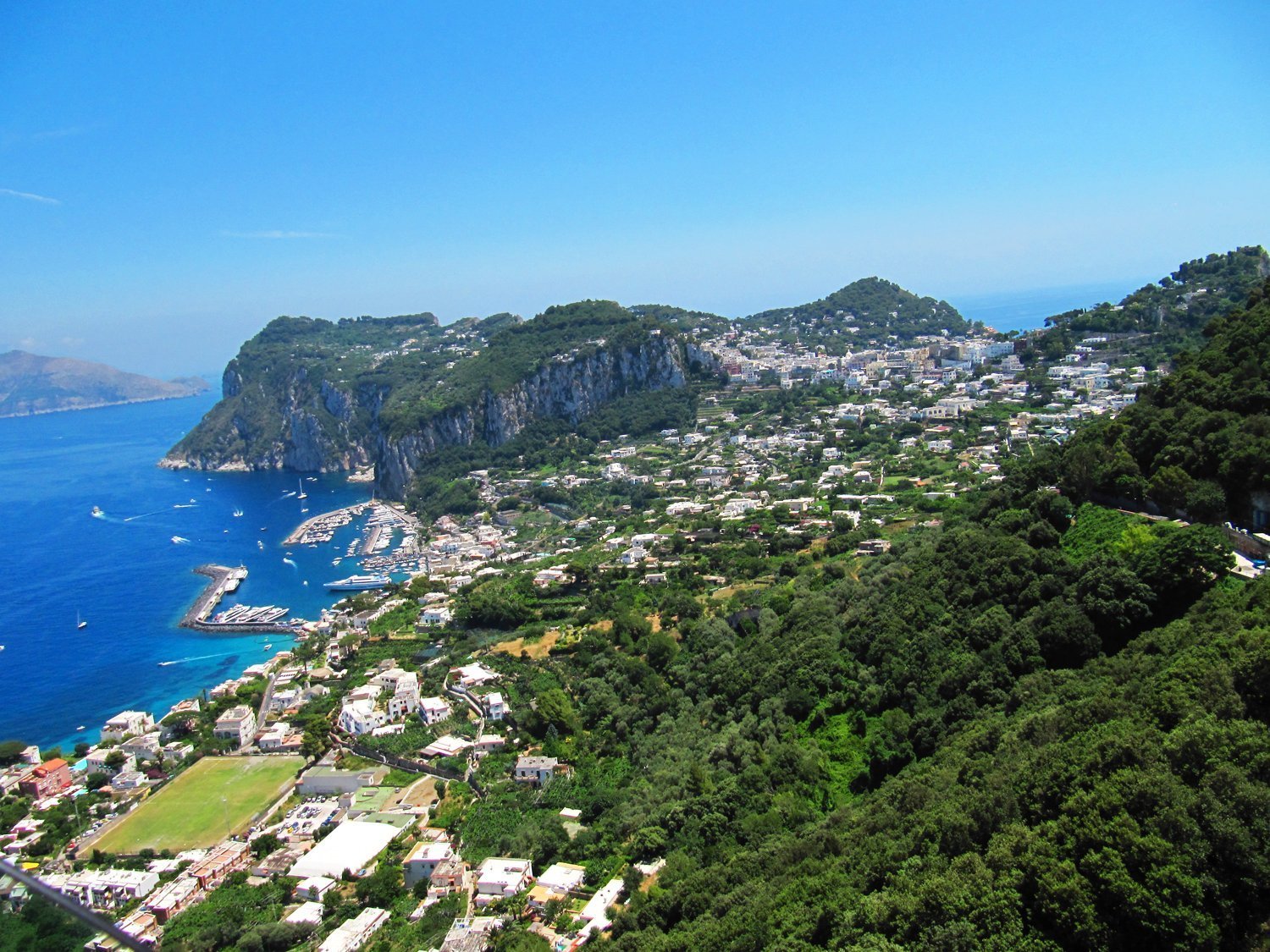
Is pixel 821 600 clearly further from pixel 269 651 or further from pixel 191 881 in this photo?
pixel 269 651

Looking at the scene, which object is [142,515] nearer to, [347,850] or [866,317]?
[347,850]

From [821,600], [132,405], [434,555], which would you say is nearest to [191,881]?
[821,600]

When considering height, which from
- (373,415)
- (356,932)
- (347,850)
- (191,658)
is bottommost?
(191,658)

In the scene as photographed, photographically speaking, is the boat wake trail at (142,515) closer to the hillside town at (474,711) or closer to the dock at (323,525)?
the dock at (323,525)

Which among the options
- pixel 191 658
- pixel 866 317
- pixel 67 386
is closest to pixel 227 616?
pixel 191 658

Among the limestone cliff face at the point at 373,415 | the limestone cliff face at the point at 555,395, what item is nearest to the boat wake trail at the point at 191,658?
the limestone cliff face at the point at 373,415
